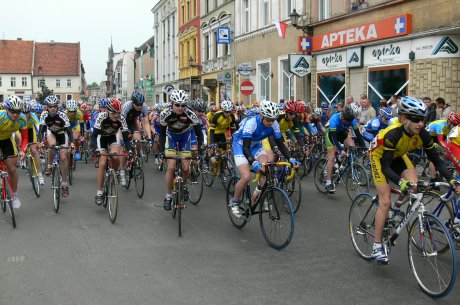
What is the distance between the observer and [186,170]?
7910mm

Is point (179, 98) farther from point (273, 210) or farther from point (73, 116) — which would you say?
point (73, 116)

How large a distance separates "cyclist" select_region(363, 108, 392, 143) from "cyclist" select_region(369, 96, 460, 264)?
4.74 m

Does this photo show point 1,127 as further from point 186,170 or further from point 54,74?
point 54,74

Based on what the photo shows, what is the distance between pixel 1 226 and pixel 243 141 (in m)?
3.82

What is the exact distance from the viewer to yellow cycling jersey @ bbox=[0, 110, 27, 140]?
25.4 ft

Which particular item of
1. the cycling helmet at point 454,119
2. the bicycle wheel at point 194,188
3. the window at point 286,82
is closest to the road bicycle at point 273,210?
the bicycle wheel at point 194,188

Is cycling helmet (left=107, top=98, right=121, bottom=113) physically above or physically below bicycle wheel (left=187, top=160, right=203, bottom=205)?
above

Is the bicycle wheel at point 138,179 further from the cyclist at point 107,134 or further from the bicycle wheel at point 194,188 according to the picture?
the bicycle wheel at point 194,188

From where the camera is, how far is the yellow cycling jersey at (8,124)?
25.4 ft

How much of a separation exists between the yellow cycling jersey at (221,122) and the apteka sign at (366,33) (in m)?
8.66

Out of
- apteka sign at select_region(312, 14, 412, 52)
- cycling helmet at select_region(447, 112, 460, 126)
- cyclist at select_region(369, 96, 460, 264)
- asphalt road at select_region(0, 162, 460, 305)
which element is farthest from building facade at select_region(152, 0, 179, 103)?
cyclist at select_region(369, 96, 460, 264)

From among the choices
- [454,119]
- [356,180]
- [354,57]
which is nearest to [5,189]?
[356,180]

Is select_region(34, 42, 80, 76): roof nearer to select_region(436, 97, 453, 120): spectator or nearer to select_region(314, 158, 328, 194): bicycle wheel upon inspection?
select_region(436, 97, 453, 120): spectator

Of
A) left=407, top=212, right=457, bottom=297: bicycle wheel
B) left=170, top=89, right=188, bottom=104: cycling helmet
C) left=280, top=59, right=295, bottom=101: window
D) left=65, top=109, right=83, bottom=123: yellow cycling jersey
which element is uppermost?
left=280, top=59, right=295, bottom=101: window
